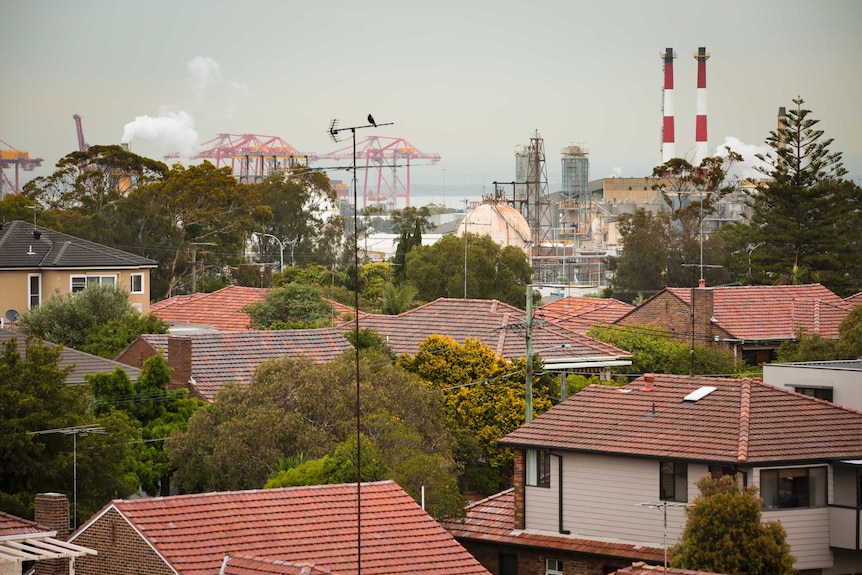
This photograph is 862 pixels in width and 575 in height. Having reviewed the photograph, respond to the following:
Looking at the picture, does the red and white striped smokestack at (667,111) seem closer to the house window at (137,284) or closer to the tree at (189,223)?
the tree at (189,223)

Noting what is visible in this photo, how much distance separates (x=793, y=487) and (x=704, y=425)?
1829 millimetres

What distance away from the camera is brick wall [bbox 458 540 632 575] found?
24.5 meters

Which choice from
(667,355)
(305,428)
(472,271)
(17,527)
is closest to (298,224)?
(472,271)

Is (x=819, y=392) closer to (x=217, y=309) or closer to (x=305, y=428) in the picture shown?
(x=305, y=428)

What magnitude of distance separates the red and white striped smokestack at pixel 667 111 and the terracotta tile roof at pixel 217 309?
63525 millimetres

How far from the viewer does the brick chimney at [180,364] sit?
3506cm

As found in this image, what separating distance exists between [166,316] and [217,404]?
2760 cm

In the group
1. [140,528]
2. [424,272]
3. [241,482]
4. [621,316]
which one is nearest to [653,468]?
[241,482]

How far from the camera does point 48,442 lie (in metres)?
25.6

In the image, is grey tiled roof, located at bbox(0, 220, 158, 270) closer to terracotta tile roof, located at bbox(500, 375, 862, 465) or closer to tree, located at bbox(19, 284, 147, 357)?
tree, located at bbox(19, 284, 147, 357)

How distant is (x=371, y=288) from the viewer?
74.0m

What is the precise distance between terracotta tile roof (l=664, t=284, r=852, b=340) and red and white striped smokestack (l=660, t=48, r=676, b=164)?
65.2m

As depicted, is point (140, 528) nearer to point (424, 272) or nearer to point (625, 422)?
point (625, 422)

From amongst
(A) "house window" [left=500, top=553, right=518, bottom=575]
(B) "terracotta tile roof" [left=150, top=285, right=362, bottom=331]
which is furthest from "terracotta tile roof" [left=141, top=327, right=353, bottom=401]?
(B) "terracotta tile roof" [left=150, top=285, right=362, bottom=331]
